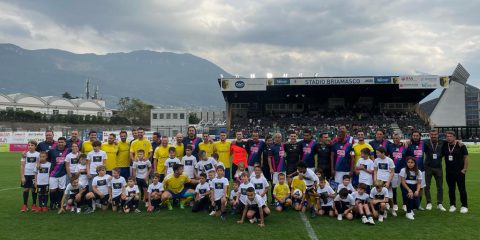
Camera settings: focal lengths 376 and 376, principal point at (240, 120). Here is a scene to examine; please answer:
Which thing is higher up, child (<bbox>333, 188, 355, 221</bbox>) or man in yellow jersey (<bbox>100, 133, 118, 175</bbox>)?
man in yellow jersey (<bbox>100, 133, 118, 175</bbox>)

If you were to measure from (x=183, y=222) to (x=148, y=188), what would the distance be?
1641 millimetres

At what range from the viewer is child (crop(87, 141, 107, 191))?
8.26m

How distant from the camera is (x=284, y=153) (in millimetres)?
8531

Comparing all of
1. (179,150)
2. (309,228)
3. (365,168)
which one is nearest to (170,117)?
(179,150)

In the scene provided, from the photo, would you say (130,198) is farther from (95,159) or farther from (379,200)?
(379,200)

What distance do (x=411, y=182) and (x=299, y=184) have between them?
7.16 feet

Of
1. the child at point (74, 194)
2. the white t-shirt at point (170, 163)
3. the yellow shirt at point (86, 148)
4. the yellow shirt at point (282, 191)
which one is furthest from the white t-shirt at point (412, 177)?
the yellow shirt at point (86, 148)

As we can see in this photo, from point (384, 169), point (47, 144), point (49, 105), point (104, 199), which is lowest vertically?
point (104, 199)

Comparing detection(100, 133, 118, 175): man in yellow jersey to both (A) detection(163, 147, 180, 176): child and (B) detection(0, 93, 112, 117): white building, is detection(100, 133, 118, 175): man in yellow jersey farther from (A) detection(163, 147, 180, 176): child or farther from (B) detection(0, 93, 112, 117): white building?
(B) detection(0, 93, 112, 117): white building

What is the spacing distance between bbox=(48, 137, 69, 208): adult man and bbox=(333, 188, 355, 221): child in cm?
577

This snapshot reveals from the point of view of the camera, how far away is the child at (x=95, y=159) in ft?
27.1

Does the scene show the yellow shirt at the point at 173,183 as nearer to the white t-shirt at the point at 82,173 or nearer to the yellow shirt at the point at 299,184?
the white t-shirt at the point at 82,173

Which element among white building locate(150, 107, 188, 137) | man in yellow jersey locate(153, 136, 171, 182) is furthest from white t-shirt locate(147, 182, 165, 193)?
white building locate(150, 107, 188, 137)

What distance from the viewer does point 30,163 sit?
818 centimetres
